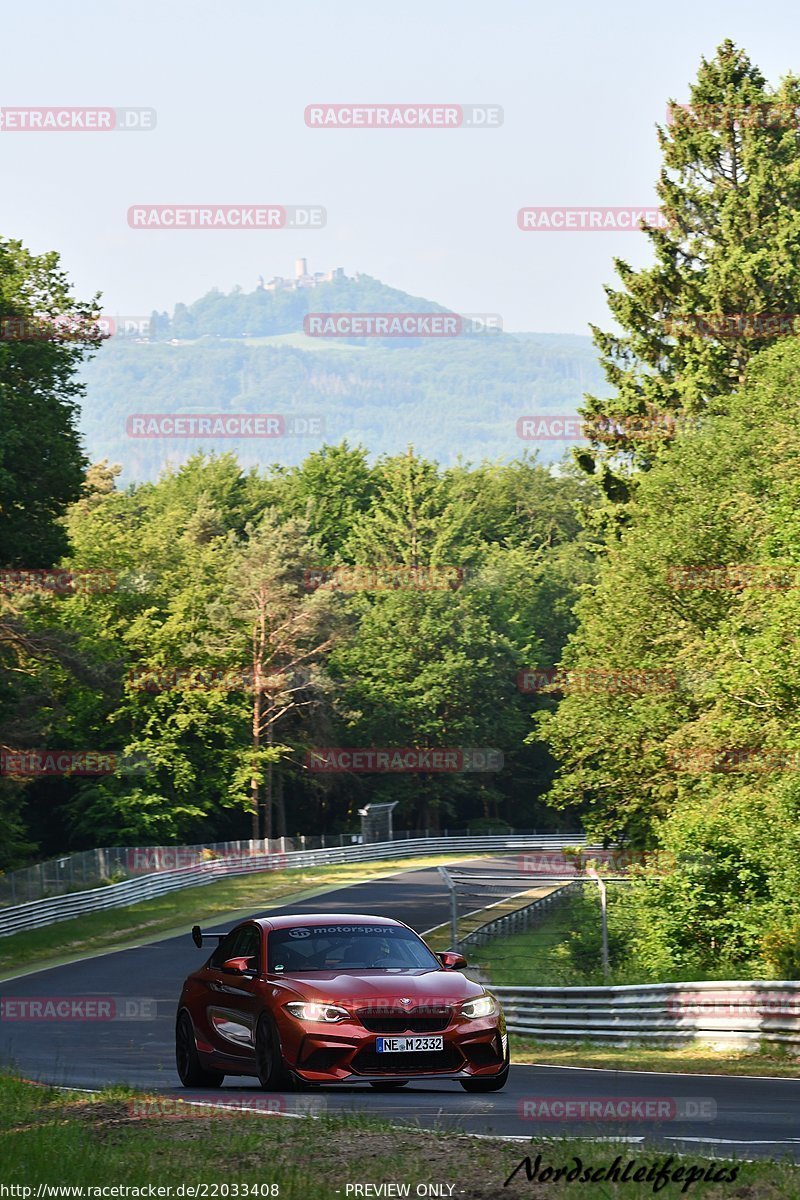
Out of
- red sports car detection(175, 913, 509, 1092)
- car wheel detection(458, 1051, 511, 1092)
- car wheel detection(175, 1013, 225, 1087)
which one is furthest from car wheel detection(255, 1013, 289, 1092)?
car wheel detection(458, 1051, 511, 1092)

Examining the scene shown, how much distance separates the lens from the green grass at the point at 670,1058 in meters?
18.7

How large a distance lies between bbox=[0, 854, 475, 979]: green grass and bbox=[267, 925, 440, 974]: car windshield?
27603 mm

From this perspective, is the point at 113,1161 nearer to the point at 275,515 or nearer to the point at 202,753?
the point at 202,753

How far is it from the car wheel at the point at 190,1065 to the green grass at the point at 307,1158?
11.2 ft

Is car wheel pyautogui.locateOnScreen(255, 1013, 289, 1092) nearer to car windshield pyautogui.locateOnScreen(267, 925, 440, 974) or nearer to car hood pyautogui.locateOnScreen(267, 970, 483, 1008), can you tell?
car hood pyautogui.locateOnScreen(267, 970, 483, 1008)

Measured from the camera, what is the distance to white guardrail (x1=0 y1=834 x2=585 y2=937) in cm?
4981

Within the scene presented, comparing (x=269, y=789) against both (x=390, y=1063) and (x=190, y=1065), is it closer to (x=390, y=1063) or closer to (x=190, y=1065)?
(x=190, y=1065)

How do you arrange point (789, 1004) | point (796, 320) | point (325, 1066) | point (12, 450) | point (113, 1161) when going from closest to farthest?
point (113, 1161), point (325, 1066), point (789, 1004), point (12, 450), point (796, 320)

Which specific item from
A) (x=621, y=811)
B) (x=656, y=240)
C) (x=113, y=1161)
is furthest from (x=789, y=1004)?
(x=656, y=240)

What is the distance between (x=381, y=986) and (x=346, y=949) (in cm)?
109

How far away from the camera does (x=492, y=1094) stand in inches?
555

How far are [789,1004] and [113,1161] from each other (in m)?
12.0

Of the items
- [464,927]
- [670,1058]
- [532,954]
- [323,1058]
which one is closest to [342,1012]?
[323,1058]

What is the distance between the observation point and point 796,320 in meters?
→ 49.6
